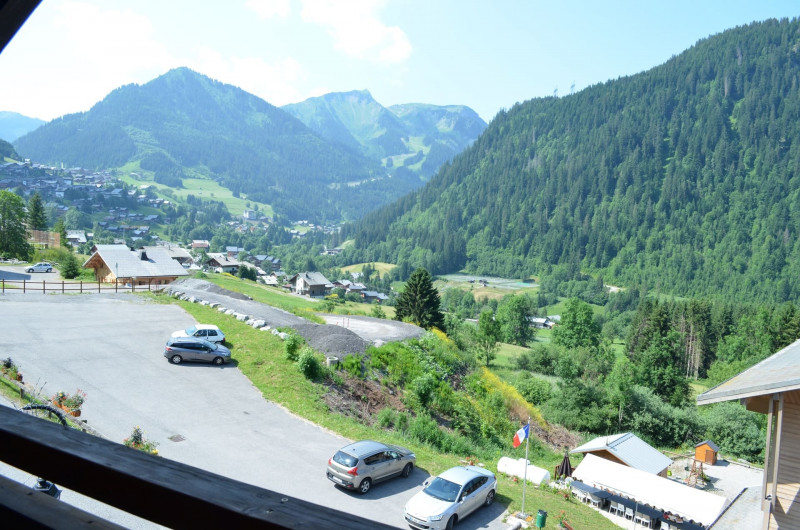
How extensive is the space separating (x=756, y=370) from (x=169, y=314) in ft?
96.0

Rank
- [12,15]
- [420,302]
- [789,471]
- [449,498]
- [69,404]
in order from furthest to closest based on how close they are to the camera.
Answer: [420,302] < [69,404] < [449,498] < [789,471] < [12,15]

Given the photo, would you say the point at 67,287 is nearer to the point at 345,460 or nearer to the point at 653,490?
the point at 345,460

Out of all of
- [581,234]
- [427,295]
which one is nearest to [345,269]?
[581,234]

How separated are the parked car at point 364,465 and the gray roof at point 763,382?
29.2ft

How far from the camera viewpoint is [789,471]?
931 centimetres

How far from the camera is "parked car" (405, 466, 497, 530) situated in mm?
12688

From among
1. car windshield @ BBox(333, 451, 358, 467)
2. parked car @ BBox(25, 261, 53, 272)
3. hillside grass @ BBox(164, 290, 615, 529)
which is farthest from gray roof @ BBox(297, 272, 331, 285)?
car windshield @ BBox(333, 451, 358, 467)

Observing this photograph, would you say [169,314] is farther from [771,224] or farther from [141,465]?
[771,224]

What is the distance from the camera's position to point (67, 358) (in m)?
21.1

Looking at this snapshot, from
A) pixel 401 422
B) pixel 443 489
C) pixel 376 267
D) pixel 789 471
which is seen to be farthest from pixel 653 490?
pixel 376 267

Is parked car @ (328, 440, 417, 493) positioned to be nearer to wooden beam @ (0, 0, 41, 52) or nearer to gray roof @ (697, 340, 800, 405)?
gray roof @ (697, 340, 800, 405)

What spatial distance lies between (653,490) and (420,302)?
28858mm

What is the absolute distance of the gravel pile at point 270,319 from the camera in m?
25.3

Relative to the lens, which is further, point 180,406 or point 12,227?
point 12,227
